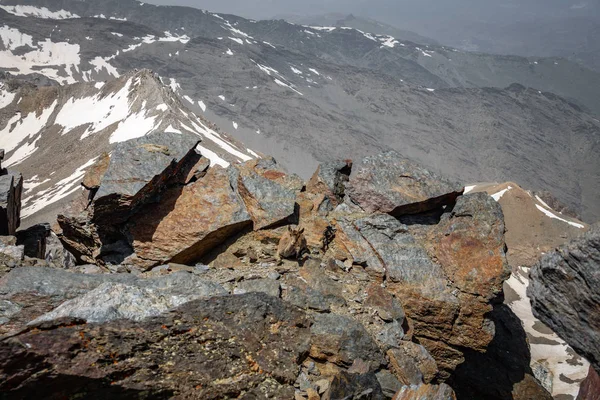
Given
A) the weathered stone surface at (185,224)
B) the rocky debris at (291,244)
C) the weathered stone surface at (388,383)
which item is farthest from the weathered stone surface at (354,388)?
the weathered stone surface at (185,224)

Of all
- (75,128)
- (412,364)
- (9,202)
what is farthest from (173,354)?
(75,128)

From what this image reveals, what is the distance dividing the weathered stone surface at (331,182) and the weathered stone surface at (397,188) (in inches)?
19.9

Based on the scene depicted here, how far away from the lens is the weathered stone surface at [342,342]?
983 centimetres

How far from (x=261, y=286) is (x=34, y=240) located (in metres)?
13.5

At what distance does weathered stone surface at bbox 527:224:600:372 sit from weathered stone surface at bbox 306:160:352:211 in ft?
25.4

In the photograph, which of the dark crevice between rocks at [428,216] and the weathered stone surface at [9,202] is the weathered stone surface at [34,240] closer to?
the weathered stone surface at [9,202]

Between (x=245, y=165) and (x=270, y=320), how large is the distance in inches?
333

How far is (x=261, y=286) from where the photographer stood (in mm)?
11062

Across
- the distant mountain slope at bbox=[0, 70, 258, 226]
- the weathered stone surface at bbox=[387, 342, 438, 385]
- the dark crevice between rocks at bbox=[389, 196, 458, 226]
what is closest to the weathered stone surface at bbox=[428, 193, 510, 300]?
the dark crevice between rocks at bbox=[389, 196, 458, 226]

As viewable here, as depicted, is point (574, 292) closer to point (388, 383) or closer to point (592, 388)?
point (592, 388)

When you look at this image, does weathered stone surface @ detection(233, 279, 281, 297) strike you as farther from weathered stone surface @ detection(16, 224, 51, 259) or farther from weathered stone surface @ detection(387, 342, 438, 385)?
weathered stone surface @ detection(16, 224, 51, 259)

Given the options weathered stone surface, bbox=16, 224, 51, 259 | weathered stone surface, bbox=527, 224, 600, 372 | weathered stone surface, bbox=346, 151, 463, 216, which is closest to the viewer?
weathered stone surface, bbox=527, 224, 600, 372

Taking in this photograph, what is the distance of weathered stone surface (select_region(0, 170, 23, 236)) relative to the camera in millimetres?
16109

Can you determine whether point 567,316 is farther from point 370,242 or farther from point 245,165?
point 245,165
